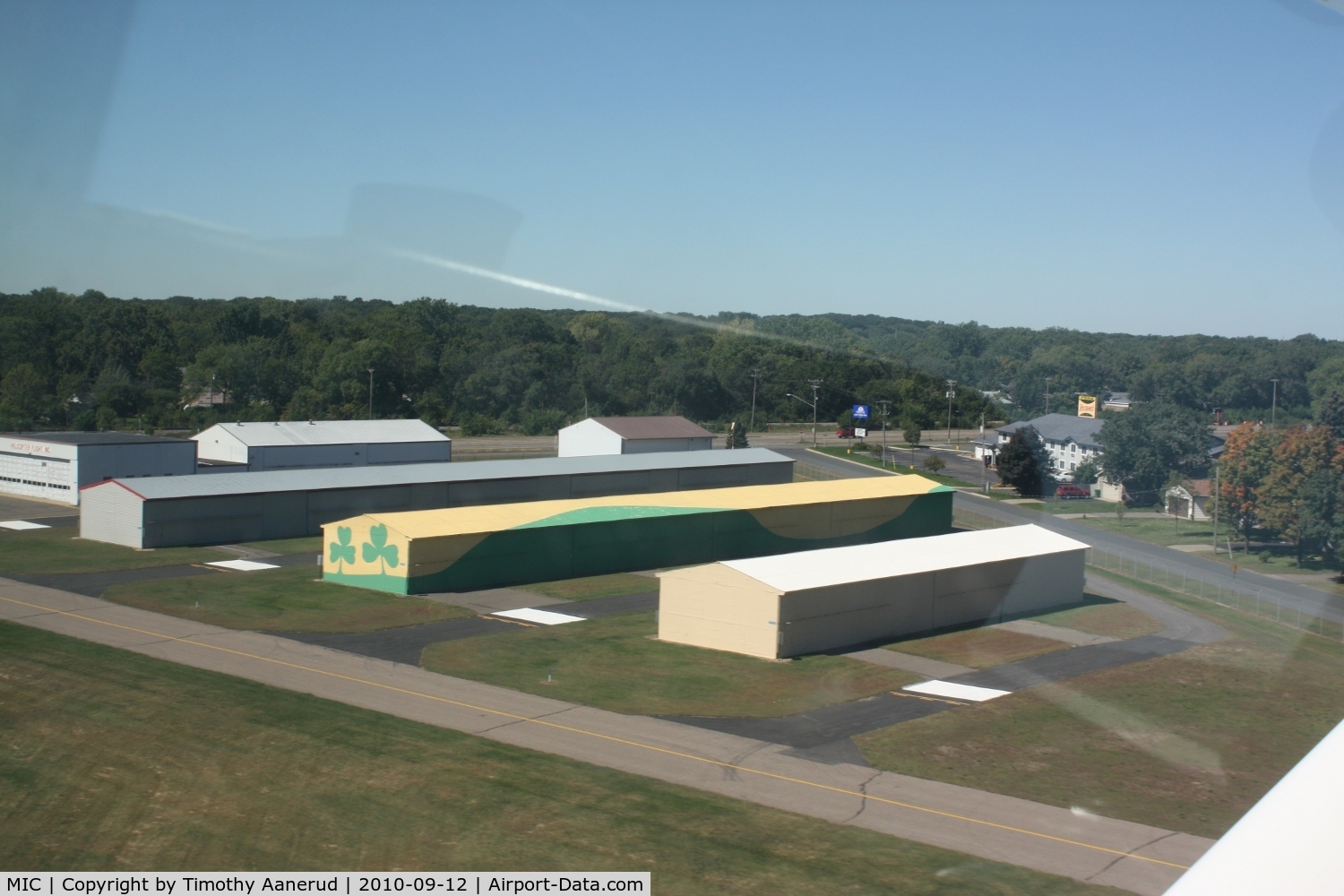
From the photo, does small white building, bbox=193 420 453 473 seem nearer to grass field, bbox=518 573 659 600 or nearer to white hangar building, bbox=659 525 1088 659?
grass field, bbox=518 573 659 600

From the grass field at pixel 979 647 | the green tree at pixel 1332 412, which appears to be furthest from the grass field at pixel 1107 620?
the green tree at pixel 1332 412

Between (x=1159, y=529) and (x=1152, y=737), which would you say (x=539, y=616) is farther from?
(x=1159, y=529)

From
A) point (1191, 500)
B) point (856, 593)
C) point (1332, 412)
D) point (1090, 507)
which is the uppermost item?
point (1332, 412)

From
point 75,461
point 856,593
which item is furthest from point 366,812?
point 75,461

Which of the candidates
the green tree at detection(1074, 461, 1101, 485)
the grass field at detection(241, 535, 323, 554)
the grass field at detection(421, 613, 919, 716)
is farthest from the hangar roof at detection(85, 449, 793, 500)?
the green tree at detection(1074, 461, 1101, 485)

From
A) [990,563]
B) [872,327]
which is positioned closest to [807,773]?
[872,327]

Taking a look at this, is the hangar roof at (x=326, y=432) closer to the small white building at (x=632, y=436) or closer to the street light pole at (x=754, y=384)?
the small white building at (x=632, y=436)

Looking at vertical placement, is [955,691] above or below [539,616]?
above
